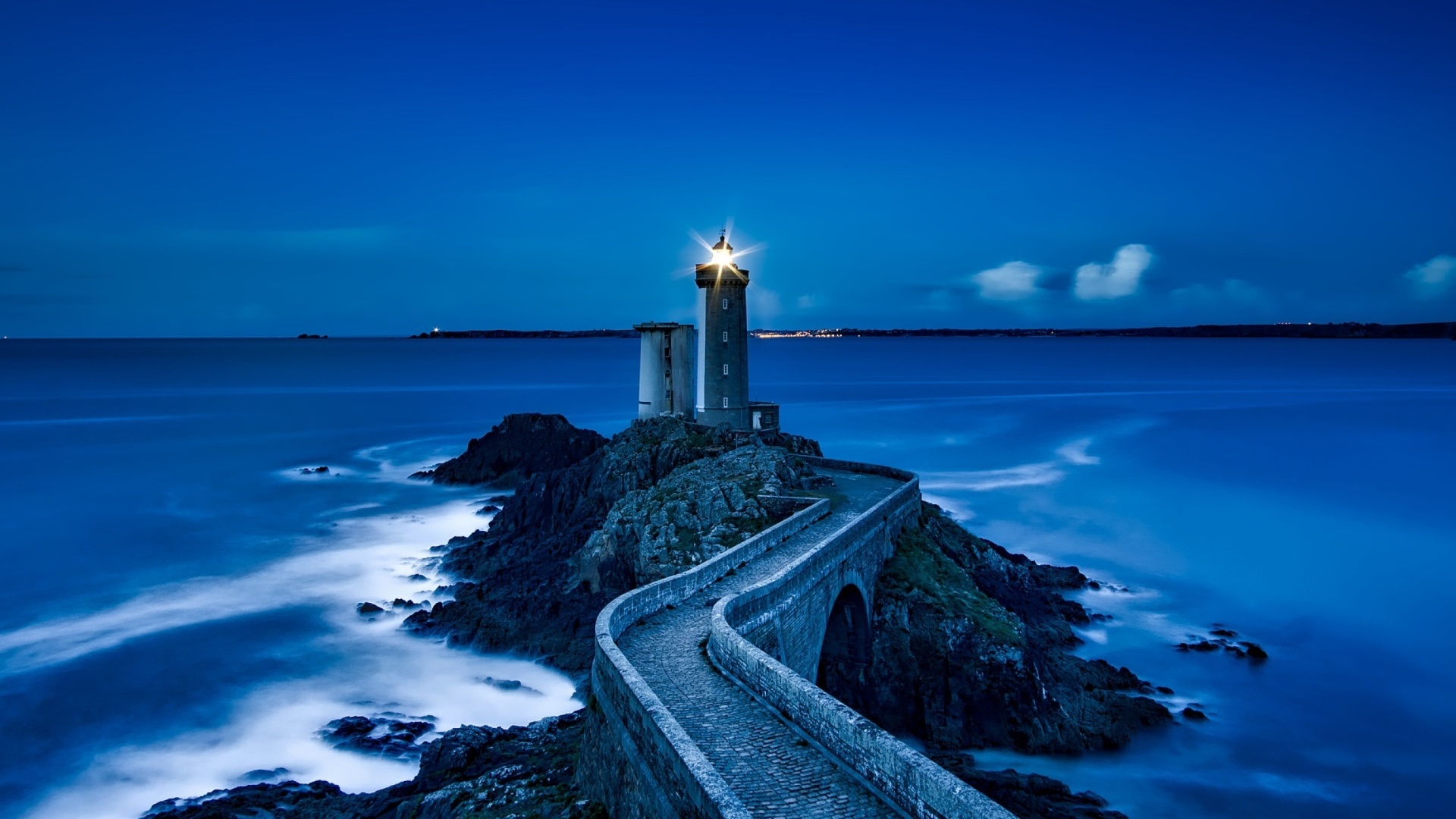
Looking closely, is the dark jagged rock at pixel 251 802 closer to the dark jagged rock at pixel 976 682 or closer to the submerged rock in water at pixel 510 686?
the submerged rock in water at pixel 510 686

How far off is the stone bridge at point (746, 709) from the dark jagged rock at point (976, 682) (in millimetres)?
1174

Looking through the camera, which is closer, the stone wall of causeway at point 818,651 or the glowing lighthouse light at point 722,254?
the stone wall of causeway at point 818,651

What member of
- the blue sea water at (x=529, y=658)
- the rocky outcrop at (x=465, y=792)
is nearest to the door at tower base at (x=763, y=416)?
the blue sea water at (x=529, y=658)

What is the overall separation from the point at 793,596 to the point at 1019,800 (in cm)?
512

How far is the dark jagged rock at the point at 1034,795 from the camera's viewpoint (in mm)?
15867

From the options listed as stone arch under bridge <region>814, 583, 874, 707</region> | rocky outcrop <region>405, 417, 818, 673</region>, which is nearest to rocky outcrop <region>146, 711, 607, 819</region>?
rocky outcrop <region>405, 417, 818, 673</region>

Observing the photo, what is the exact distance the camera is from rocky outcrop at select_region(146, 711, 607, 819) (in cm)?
1349

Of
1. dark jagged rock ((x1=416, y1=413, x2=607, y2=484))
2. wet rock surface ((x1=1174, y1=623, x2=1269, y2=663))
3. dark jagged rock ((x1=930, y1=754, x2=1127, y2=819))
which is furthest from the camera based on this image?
dark jagged rock ((x1=416, y1=413, x2=607, y2=484))

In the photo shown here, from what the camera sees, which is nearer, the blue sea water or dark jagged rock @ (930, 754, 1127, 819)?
dark jagged rock @ (930, 754, 1127, 819)

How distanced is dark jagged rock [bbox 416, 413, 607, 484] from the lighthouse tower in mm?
12456

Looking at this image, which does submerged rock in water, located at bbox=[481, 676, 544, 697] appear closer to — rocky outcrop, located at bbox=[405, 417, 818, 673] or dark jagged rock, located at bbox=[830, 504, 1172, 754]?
rocky outcrop, located at bbox=[405, 417, 818, 673]

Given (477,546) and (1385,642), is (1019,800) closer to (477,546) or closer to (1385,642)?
(1385,642)

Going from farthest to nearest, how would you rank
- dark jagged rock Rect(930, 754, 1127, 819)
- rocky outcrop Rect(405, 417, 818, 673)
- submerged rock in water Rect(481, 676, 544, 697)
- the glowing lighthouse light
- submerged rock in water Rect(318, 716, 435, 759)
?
1. the glowing lighthouse light
2. rocky outcrop Rect(405, 417, 818, 673)
3. submerged rock in water Rect(481, 676, 544, 697)
4. submerged rock in water Rect(318, 716, 435, 759)
5. dark jagged rock Rect(930, 754, 1127, 819)

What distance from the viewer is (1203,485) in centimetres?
4734
